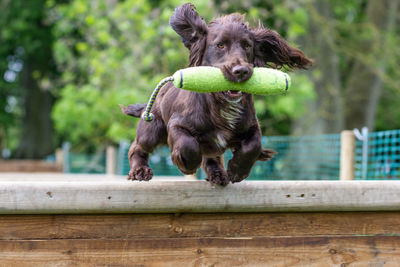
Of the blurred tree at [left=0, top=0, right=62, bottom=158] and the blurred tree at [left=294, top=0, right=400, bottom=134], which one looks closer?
the blurred tree at [left=294, top=0, right=400, bottom=134]

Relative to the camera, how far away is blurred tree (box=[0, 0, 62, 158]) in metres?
17.9

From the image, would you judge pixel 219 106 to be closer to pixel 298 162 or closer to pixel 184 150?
pixel 184 150

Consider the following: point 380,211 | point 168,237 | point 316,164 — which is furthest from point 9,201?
point 316,164

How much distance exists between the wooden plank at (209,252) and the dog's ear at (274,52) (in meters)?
0.97

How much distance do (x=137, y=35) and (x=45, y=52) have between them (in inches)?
355

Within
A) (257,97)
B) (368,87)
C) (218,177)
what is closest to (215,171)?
(218,177)

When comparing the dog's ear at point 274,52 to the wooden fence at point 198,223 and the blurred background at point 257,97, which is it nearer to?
the wooden fence at point 198,223

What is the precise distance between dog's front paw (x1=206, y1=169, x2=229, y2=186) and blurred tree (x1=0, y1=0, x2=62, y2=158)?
16127mm

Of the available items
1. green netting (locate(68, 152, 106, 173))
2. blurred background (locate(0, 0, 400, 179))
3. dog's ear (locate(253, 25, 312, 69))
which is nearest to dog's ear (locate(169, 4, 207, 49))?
dog's ear (locate(253, 25, 312, 69))

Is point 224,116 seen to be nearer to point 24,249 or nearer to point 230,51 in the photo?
point 230,51

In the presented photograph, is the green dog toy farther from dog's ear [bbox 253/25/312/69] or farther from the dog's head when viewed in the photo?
dog's ear [bbox 253/25/312/69]

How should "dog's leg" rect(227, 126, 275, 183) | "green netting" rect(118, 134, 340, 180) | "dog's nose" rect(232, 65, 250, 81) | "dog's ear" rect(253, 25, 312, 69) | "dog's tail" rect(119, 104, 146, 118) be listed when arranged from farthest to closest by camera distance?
1. "green netting" rect(118, 134, 340, 180)
2. "dog's tail" rect(119, 104, 146, 118)
3. "dog's ear" rect(253, 25, 312, 69)
4. "dog's leg" rect(227, 126, 275, 183)
5. "dog's nose" rect(232, 65, 250, 81)

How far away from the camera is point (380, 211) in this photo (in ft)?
7.97

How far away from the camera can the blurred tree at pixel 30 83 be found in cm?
1791
